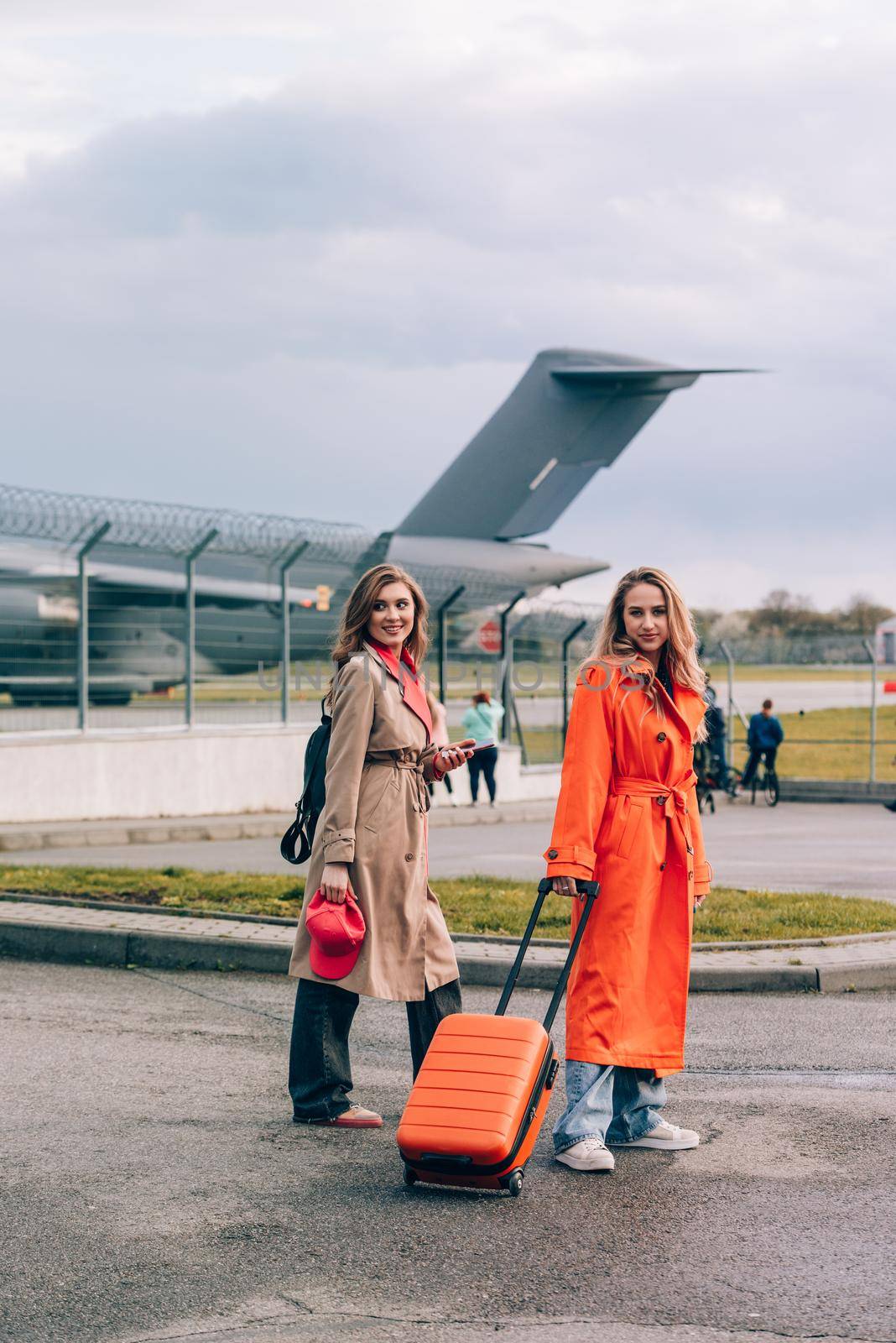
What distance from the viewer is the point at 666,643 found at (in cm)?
494

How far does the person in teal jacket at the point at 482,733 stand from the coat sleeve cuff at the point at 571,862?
1532cm

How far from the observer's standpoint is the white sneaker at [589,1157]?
14.9 ft

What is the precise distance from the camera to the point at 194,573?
17641 mm

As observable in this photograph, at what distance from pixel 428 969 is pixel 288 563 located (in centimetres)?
1389

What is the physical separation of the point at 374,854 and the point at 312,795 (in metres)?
0.34

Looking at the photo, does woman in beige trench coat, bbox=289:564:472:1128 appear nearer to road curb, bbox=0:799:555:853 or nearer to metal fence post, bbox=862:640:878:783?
road curb, bbox=0:799:555:853

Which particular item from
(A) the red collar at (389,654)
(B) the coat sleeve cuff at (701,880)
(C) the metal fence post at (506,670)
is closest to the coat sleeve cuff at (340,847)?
(A) the red collar at (389,654)

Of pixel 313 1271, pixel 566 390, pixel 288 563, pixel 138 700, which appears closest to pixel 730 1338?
pixel 313 1271

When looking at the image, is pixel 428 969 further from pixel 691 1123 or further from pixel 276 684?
pixel 276 684

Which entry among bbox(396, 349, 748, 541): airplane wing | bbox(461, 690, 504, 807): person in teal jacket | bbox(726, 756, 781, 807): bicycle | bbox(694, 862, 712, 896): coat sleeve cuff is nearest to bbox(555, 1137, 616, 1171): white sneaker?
bbox(694, 862, 712, 896): coat sleeve cuff

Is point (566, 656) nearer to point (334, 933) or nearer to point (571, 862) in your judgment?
point (334, 933)

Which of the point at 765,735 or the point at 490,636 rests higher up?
the point at 490,636

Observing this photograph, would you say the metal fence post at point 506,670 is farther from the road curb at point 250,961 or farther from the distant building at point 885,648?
the road curb at point 250,961

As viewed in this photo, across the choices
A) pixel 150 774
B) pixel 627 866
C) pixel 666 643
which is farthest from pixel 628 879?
pixel 150 774
